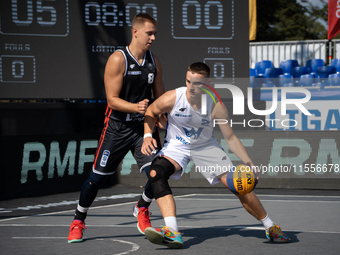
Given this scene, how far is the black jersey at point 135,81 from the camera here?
18.8 ft

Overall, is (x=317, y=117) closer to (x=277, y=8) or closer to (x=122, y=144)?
(x=122, y=144)

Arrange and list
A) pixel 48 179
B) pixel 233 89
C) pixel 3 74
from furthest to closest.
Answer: pixel 233 89 < pixel 3 74 < pixel 48 179

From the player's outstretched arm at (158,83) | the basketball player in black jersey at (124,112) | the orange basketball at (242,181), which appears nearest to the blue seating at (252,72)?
the player's outstretched arm at (158,83)

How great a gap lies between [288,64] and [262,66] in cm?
125

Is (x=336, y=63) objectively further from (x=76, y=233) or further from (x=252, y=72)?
(x=76, y=233)

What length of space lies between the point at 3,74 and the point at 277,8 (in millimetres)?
33961

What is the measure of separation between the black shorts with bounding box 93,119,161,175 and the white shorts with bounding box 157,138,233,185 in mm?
348

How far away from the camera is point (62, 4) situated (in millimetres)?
10828

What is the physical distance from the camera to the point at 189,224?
22.2ft

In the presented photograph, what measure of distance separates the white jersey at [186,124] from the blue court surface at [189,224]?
1070mm

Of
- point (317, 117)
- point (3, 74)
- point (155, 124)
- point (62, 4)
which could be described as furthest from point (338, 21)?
point (155, 124)

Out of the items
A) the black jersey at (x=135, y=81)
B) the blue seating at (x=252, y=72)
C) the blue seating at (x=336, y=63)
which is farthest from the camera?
the blue seating at (x=252, y=72)

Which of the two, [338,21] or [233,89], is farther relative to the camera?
[338,21]

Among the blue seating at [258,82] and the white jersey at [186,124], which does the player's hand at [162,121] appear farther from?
the blue seating at [258,82]
